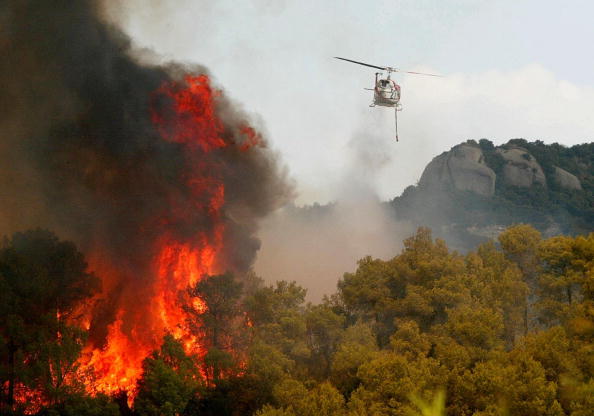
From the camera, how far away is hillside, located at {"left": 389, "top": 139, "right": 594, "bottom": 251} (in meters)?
123

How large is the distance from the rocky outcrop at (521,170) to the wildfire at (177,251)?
79636mm

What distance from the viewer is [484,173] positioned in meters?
125

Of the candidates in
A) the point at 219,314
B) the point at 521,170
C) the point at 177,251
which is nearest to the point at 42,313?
the point at 219,314

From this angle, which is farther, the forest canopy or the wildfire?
the wildfire

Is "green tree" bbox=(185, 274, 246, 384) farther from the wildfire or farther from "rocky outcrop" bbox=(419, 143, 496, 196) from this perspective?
"rocky outcrop" bbox=(419, 143, 496, 196)

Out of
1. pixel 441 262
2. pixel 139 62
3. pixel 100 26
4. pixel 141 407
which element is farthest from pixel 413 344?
pixel 100 26

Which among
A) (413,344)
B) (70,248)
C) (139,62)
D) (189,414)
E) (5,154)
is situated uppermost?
(139,62)

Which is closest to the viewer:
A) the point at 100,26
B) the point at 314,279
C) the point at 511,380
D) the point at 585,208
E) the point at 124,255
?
the point at 511,380

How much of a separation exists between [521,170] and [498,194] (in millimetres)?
8243

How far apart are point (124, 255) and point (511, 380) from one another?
35.5m

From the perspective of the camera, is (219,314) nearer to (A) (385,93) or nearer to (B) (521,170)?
(A) (385,93)

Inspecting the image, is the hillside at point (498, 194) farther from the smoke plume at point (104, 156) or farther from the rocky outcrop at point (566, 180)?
the smoke plume at point (104, 156)

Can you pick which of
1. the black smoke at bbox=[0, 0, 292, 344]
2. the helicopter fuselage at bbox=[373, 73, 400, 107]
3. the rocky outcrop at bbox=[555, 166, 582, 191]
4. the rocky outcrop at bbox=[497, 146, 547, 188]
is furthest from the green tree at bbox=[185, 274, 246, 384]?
the rocky outcrop at bbox=[555, 166, 582, 191]

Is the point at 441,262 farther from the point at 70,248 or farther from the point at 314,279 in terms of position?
the point at 314,279
